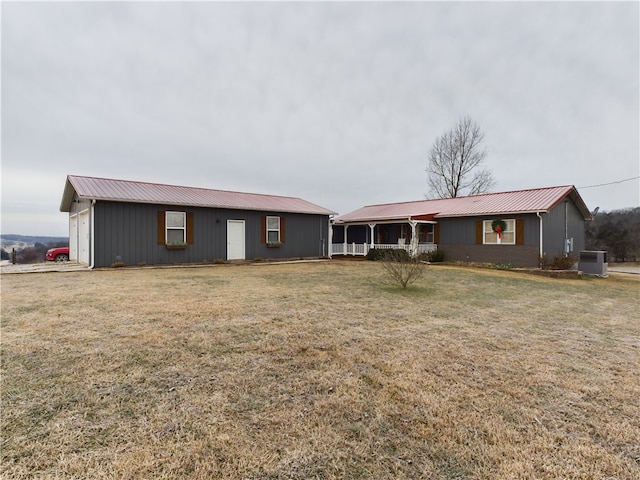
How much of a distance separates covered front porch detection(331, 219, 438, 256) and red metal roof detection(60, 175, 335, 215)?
274 centimetres

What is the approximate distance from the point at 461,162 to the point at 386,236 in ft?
38.7

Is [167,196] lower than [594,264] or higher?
higher

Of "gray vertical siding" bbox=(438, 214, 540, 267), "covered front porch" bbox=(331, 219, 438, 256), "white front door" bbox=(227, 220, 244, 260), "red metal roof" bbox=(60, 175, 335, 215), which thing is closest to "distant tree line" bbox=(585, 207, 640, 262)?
"gray vertical siding" bbox=(438, 214, 540, 267)

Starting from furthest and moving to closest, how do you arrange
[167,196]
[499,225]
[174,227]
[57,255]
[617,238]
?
1. [617,238]
2. [57,255]
3. [499,225]
4. [167,196]
5. [174,227]

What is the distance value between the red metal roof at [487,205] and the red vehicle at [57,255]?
1501 centimetres

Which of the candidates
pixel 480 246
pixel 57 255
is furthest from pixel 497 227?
pixel 57 255

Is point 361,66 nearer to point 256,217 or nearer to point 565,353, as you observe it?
point 256,217

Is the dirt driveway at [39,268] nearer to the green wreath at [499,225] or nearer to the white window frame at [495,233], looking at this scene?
the white window frame at [495,233]

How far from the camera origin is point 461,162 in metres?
26.4

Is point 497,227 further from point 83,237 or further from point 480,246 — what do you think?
Answer: point 83,237

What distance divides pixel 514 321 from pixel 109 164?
20940 mm

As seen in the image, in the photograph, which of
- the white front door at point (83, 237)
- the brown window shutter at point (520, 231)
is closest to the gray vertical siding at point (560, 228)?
the brown window shutter at point (520, 231)

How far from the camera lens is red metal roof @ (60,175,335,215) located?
12.1 meters

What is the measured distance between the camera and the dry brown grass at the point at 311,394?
183 cm
